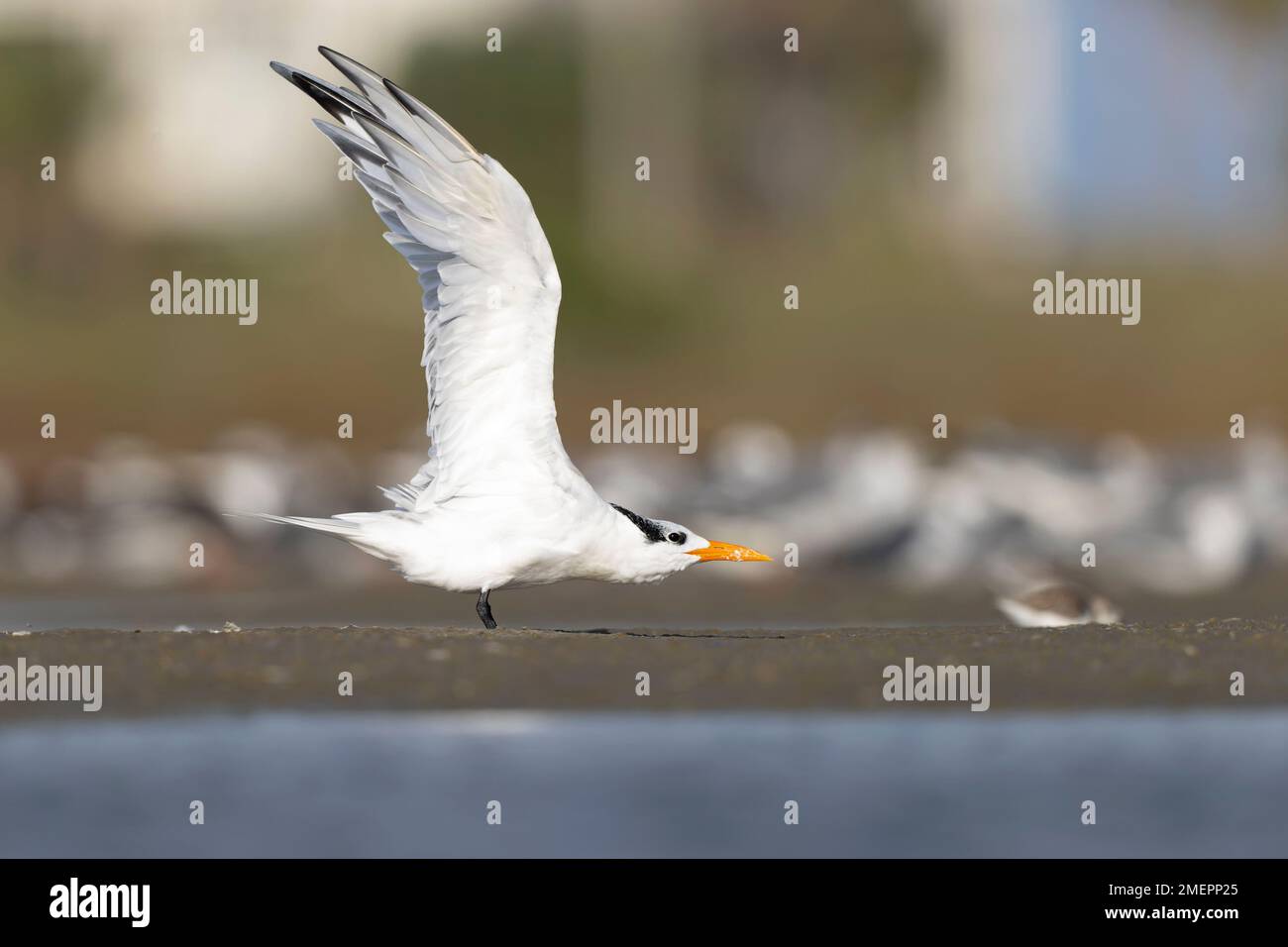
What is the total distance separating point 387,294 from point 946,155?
820 centimetres

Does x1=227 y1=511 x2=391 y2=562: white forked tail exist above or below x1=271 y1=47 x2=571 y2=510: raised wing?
below

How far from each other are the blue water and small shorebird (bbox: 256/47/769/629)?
92cm

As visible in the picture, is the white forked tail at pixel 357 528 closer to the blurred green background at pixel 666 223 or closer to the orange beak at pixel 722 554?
the orange beak at pixel 722 554

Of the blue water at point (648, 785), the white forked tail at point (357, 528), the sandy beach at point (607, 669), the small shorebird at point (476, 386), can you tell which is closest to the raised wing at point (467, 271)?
the small shorebird at point (476, 386)

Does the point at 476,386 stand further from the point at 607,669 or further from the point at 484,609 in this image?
the point at 607,669

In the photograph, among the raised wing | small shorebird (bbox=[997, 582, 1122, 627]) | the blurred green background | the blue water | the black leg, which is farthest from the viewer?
the blurred green background

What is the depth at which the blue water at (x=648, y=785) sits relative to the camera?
20.1 feet

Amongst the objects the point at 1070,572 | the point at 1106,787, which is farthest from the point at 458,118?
the point at 1106,787

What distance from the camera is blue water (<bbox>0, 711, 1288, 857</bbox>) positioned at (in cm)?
612

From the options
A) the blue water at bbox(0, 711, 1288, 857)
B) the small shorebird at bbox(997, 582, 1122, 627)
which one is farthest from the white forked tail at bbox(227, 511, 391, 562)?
the small shorebird at bbox(997, 582, 1122, 627)

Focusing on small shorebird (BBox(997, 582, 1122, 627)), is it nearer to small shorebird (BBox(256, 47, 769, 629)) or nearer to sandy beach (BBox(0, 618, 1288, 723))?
sandy beach (BBox(0, 618, 1288, 723))

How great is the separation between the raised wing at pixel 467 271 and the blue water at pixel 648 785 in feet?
3.94

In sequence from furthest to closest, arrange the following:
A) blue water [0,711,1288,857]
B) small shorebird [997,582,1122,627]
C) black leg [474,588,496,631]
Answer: small shorebird [997,582,1122,627] → black leg [474,588,496,631] → blue water [0,711,1288,857]

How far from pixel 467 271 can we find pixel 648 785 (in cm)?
219
